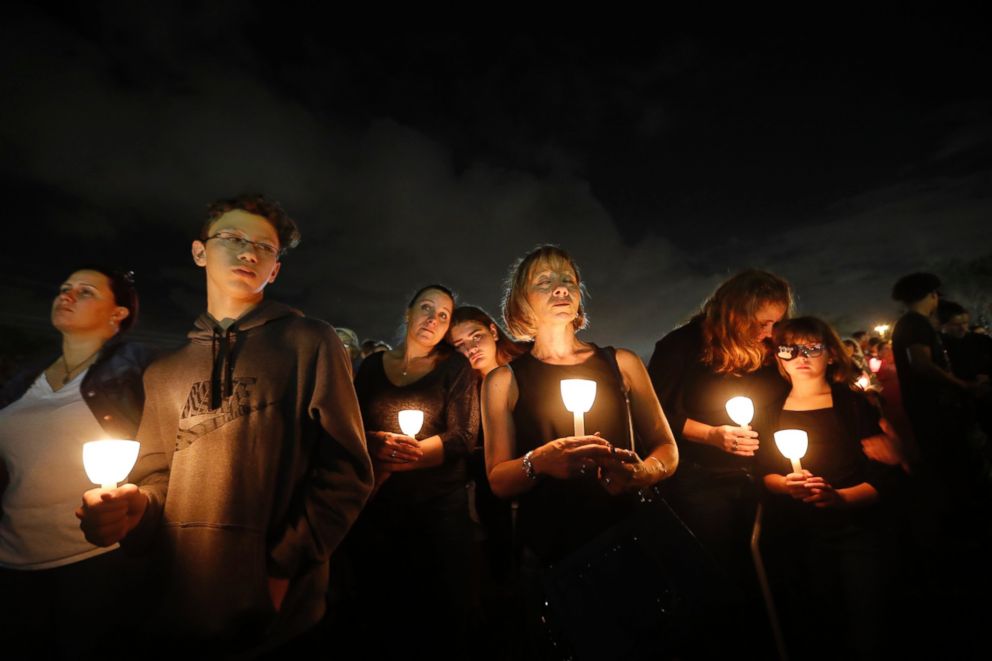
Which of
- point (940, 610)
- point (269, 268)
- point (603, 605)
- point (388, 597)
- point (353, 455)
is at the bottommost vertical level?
point (940, 610)

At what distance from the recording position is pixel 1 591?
7.62 feet

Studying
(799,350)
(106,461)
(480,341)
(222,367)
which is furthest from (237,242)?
(799,350)

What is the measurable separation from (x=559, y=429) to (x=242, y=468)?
1.60m

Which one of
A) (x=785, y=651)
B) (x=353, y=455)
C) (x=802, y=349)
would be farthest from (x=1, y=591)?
(x=802, y=349)

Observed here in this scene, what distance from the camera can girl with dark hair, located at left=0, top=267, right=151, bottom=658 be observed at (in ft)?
7.52

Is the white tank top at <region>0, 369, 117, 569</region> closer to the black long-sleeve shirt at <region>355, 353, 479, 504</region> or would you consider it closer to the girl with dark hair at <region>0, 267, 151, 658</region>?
the girl with dark hair at <region>0, 267, 151, 658</region>

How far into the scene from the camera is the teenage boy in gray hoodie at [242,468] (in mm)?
1702

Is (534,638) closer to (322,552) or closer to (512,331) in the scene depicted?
(322,552)

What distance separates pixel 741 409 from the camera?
3.00 m

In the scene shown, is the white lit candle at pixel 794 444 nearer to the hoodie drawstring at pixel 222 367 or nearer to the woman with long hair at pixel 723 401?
the woman with long hair at pixel 723 401

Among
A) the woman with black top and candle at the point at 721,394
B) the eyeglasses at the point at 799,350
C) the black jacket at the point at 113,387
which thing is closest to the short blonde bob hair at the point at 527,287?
the woman with black top and candle at the point at 721,394

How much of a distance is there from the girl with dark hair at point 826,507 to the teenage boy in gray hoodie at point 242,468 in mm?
2870

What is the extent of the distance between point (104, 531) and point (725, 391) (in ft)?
12.5

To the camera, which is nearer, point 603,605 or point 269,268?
point 603,605
